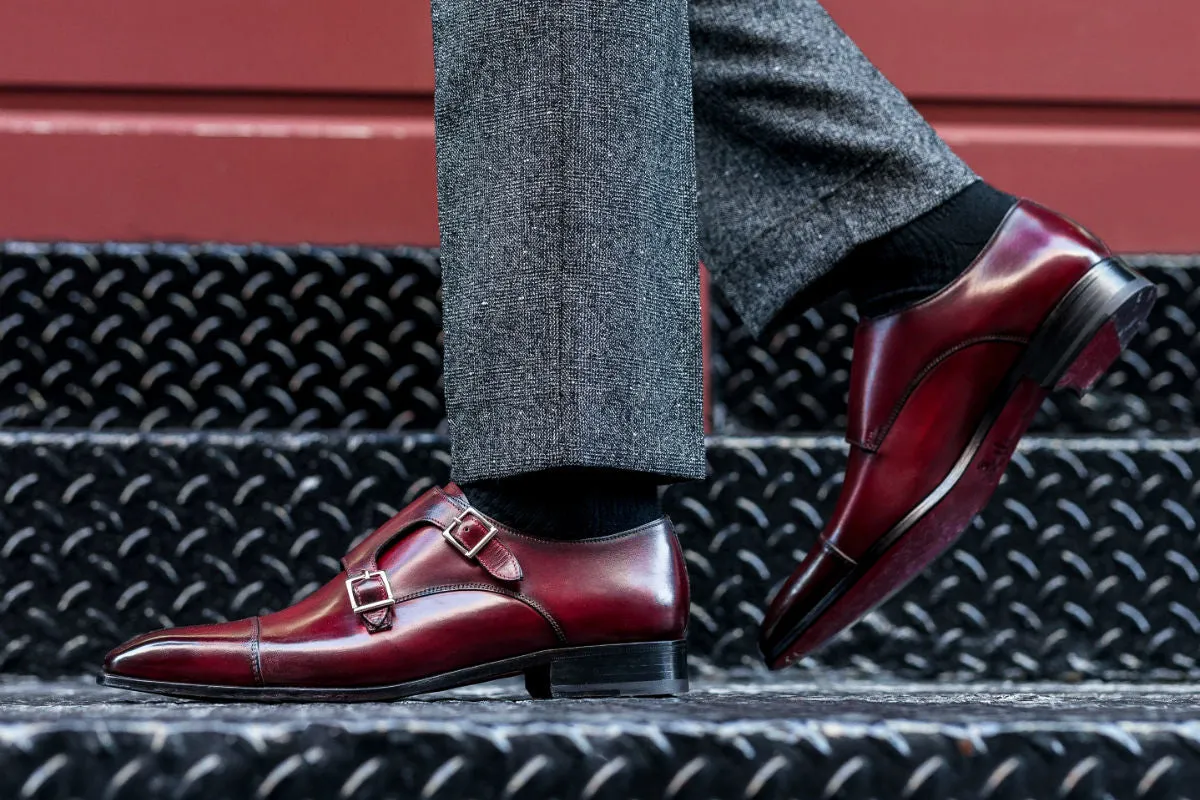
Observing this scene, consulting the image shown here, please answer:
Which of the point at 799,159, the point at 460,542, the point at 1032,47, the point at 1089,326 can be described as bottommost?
the point at 460,542

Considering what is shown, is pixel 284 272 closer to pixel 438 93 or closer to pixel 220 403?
pixel 220 403

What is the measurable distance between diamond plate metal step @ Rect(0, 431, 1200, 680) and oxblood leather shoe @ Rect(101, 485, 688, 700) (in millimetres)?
257

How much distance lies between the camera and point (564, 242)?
22.0 inches

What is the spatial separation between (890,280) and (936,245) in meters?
0.04

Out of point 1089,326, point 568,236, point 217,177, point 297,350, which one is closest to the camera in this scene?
point 568,236

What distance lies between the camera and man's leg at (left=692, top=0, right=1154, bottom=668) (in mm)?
Answer: 686

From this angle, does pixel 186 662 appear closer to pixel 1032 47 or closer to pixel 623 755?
pixel 623 755

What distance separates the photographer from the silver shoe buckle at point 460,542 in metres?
0.61

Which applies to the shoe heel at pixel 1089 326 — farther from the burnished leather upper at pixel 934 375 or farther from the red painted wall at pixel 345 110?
the red painted wall at pixel 345 110

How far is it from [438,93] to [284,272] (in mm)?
469

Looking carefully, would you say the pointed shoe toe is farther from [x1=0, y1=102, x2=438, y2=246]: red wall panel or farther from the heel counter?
[x1=0, y1=102, x2=438, y2=246]: red wall panel

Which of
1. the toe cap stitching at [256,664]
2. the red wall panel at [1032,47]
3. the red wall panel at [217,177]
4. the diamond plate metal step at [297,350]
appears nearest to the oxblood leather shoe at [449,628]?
the toe cap stitching at [256,664]

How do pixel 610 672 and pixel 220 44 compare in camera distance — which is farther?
pixel 220 44

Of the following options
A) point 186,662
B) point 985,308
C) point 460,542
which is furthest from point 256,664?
point 985,308
